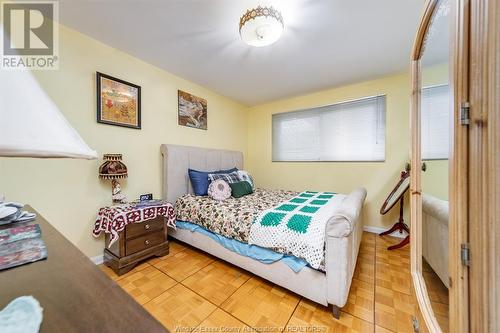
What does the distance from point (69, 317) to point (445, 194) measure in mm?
1189

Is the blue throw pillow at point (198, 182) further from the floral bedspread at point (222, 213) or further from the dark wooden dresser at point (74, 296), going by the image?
the dark wooden dresser at point (74, 296)

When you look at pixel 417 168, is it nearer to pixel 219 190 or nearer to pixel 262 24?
pixel 262 24

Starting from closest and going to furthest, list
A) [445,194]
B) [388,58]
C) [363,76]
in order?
[445,194]
[388,58]
[363,76]

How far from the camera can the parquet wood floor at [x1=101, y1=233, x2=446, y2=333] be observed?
1.26 metres

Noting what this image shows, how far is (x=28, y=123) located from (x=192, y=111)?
283cm

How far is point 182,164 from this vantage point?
2680mm

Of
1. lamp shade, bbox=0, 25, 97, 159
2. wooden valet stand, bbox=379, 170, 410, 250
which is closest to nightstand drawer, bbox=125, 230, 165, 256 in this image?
lamp shade, bbox=0, 25, 97, 159

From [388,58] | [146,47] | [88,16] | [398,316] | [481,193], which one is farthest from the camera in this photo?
[388,58]

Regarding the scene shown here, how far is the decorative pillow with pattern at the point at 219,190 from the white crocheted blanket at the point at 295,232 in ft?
2.70

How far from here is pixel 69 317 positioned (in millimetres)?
413

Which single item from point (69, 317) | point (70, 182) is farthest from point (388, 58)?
point (70, 182)

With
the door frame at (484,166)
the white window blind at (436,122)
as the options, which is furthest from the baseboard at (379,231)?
the door frame at (484,166)

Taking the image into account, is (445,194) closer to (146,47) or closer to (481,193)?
(481,193)

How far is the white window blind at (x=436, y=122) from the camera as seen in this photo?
698 millimetres
